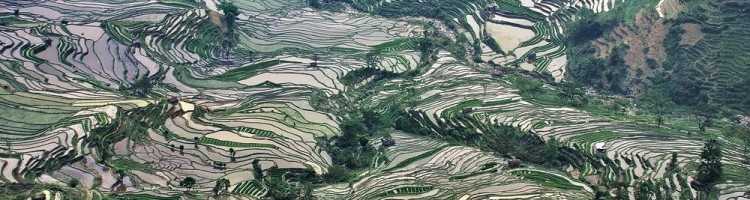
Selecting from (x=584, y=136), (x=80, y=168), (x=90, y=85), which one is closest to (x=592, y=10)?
(x=584, y=136)

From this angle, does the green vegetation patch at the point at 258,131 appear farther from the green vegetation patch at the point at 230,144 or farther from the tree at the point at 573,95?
the tree at the point at 573,95

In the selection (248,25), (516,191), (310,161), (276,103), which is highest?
(248,25)

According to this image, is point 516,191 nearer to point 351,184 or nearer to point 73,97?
point 351,184

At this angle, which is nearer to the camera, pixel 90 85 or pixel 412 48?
pixel 90 85

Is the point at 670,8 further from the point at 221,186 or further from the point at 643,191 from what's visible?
the point at 221,186

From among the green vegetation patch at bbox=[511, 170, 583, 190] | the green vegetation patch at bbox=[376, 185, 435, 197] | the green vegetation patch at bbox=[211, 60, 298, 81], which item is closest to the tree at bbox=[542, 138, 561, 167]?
the green vegetation patch at bbox=[511, 170, 583, 190]
